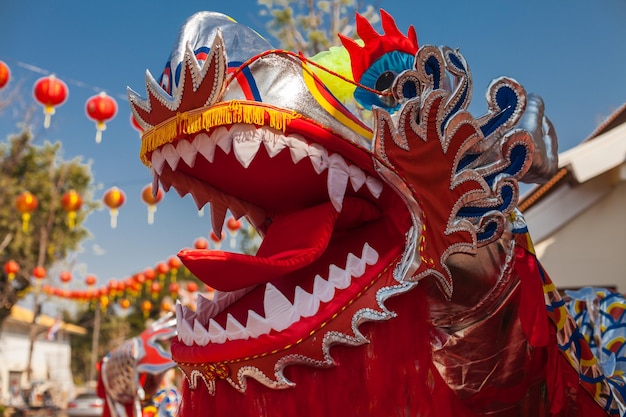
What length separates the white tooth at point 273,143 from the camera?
1.42 meters

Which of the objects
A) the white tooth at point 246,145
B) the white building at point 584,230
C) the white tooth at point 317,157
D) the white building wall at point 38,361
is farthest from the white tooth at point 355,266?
the white building wall at point 38,361

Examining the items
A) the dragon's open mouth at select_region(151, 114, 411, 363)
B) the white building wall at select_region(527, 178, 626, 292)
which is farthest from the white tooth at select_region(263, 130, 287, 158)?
the white building wall at select_region(527, 178, 626, 292)

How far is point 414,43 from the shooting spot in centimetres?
185

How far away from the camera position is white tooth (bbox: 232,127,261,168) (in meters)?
1.41

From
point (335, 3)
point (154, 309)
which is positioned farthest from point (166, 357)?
point (154, 309)

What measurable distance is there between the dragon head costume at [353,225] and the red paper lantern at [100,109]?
7.23 m

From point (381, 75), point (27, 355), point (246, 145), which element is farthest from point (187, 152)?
point (27, 355)

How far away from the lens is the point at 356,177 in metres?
1.53

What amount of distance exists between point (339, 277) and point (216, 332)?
299 millimetres

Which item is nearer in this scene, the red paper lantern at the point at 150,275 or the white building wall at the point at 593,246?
the white building wall at the point at 593,246

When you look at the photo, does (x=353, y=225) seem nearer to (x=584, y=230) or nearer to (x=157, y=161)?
(x=157, y=161)

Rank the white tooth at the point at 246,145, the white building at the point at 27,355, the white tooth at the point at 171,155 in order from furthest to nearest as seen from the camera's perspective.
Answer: the white building at the point at 27,355 < the white tooth at the point at 171,155 < the white tooth at the point at 246,145

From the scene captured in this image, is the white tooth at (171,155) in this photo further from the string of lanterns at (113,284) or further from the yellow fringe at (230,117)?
the string of lanterns at (113,284)

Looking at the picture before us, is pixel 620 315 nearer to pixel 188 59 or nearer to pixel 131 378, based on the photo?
pixel 188 59
